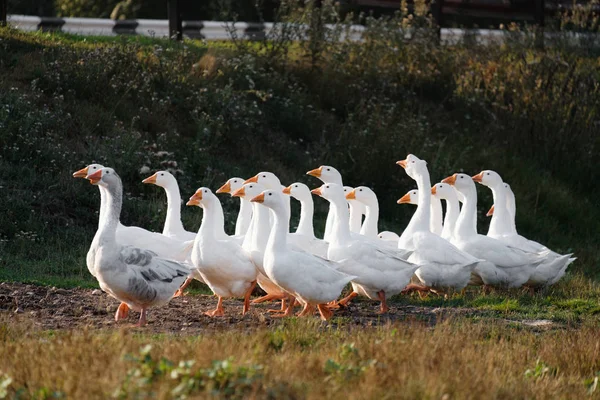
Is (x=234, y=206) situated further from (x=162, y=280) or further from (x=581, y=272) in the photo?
(x=162, y=280)

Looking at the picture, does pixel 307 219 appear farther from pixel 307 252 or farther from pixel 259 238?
pixel 307 252

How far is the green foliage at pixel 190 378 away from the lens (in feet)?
21.7

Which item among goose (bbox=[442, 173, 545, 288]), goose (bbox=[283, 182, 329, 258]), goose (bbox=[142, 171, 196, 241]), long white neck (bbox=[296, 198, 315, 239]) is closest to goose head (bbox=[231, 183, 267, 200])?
goose (bbox=[283, 182, 329, 258])

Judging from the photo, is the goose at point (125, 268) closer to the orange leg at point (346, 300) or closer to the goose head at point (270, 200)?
the goose head at point (270, 200)

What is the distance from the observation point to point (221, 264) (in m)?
10.8

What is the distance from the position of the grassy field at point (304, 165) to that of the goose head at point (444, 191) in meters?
1.31

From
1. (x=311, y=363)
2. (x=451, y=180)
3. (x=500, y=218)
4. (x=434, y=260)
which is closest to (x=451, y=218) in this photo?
(x=451, y=180)

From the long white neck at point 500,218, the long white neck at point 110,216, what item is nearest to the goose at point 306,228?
the long white neck at point 110,216

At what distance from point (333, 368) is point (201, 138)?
10238 mm

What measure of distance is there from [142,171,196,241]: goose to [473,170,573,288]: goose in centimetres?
385

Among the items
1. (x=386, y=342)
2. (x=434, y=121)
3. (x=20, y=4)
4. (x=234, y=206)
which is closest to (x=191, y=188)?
(x=234, y=206)

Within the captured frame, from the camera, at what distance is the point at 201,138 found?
17.1 metres

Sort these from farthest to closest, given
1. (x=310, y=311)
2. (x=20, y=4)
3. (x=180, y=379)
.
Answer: (x=20, y=4) → (x=310, y=311) → (x=180, y=379)

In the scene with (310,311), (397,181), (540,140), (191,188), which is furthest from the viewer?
(540,140)
